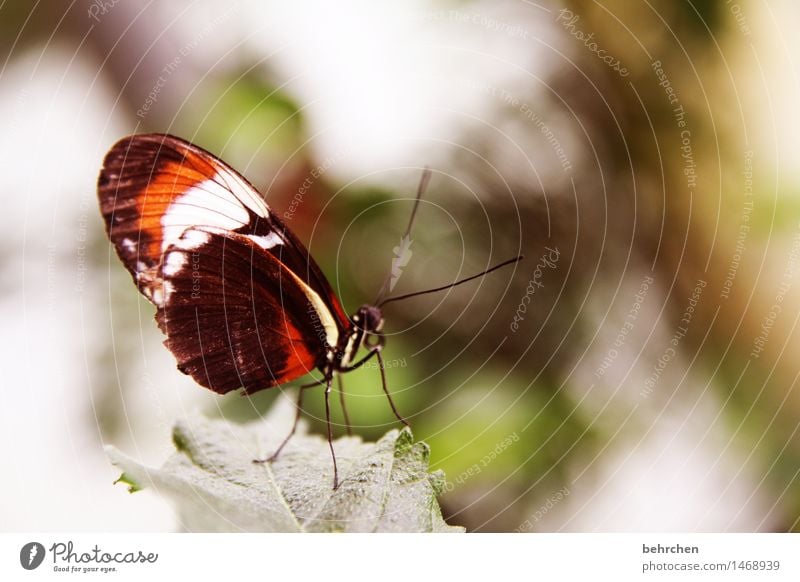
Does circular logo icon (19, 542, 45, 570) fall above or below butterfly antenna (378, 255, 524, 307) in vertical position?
below

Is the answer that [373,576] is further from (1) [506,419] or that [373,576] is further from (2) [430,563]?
(1) [506,419]

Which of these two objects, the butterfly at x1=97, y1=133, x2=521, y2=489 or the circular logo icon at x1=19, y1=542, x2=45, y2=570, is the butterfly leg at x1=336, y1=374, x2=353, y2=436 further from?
the circular logo icon at x1=19, y1=542, x2=45, y2=570

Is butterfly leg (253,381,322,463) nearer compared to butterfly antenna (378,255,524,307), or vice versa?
butterfly leg (253,381,322,463)

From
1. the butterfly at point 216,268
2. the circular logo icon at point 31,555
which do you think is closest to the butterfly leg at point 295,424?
the butterfly at point 216,268

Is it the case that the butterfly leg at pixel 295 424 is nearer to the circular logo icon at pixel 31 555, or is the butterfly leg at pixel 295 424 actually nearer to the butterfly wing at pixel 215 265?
the butterfly wing at pixel 215 265

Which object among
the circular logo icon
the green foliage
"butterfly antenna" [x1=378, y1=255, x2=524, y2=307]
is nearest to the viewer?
the green foliage

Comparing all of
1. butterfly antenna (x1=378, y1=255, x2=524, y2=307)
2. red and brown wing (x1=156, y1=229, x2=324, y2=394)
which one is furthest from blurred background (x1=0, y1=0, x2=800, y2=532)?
red and brown wing (x1=156, y1=229, x2=324, y2=394)
